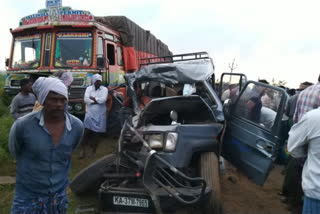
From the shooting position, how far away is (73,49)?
6.49 metres

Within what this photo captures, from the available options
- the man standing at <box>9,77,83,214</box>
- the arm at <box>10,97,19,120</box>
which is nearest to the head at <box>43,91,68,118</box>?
the man standing at <box>9,77,83,214</box>

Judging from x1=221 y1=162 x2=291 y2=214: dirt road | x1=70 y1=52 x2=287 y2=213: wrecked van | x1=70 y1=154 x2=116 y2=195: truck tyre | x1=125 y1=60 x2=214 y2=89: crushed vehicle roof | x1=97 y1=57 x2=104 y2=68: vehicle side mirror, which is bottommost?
x1=221 y1=162 x2=291 y2=214: dirt road

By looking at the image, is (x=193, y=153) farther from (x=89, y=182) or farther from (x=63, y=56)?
(x=63, y=56)

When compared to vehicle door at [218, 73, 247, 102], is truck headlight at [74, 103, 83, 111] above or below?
below

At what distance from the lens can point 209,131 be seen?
3.56 metres

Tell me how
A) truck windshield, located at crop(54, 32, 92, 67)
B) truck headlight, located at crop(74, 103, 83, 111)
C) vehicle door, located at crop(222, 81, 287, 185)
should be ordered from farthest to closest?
truck windshield, located at crop(54, 32, 92, 67) < truck headlight, located at crop(74, 103, 83, 111) < vehicle door, located at crop(222, 81, 287, 185)

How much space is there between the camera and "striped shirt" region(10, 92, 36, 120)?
4.46m

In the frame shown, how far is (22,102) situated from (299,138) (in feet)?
13.7

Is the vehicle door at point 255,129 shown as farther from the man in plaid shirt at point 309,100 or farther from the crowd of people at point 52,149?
the crowd of people at point 52,149

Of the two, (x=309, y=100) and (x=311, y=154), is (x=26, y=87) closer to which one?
(x=311, y=154)

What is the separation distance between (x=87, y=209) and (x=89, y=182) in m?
0.36

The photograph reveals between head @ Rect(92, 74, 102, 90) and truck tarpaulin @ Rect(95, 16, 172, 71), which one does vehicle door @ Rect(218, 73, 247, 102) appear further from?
truck tarpaulin @ Rect(95, 16, 172, 71)

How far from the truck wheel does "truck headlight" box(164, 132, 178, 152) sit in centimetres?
43

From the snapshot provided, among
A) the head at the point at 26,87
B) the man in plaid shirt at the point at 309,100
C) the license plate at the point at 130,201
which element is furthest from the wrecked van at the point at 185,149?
the head at the point at 26,87
